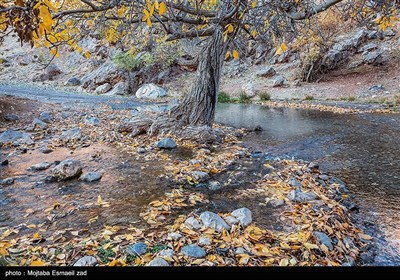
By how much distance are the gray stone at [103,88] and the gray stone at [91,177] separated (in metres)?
18.5

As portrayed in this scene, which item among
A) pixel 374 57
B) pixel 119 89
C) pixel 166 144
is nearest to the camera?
pixel 166 144

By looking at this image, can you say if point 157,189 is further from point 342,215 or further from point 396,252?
point 396,252

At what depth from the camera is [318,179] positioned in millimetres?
4316

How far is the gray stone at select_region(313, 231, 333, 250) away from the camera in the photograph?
Answer: 2.49 metres

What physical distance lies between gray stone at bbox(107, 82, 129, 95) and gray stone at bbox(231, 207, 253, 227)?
1930cm

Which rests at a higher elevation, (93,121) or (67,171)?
(93,121)

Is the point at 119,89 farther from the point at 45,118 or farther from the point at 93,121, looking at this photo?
the point at 93,121

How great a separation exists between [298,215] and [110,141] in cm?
461

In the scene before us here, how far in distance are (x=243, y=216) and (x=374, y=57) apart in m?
18.4

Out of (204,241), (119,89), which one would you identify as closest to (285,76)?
(119,89)

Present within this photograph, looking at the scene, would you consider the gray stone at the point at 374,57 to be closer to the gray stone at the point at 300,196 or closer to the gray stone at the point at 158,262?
the gray stone at the point at 300,196

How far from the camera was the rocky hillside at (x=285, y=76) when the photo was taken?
15742mm

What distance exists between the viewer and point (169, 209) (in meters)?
3.14

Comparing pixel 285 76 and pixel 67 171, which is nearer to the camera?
pixel 67 171
